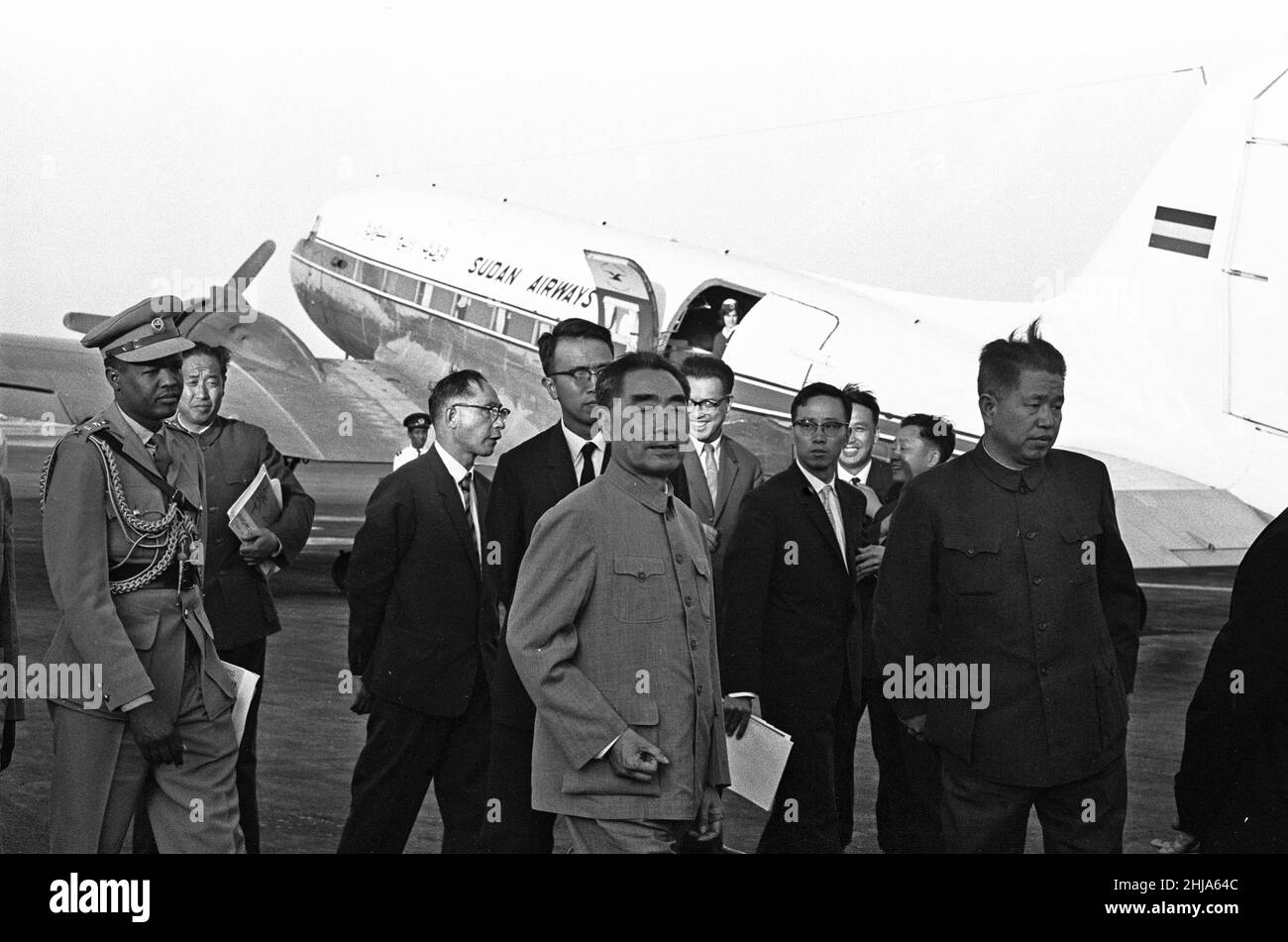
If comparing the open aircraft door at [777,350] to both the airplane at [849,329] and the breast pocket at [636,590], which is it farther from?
the breast pocket at [636,590]

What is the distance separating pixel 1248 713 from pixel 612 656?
1558mm

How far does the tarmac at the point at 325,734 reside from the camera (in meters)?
6.03

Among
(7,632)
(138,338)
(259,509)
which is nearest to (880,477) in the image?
(259,509)

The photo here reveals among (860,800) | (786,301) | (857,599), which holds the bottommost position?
(860,800)

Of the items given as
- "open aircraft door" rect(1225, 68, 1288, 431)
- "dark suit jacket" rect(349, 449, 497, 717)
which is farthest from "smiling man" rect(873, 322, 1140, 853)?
"open aircraft door" rect(1225, 68, 1288, 431)

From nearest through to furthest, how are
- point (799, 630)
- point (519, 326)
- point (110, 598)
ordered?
point (110, 598), point (799, 630), point (519, 326)

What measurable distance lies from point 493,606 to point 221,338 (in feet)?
32.5

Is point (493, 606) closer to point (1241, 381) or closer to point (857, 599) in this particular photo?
point (857, 599)

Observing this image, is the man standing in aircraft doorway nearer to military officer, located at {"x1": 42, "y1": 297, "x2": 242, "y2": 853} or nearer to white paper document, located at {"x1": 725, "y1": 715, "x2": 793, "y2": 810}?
white paper document, located at {"x1": 725, "y1": 715, "x2": 793, "y2": 810}

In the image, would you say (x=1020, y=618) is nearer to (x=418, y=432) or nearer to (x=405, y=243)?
(x=418, y=432)

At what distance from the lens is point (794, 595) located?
A: 5.23m
